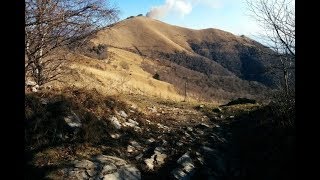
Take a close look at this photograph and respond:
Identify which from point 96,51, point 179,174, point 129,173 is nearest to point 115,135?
point 129,173

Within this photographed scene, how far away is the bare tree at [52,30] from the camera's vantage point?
12.6 m

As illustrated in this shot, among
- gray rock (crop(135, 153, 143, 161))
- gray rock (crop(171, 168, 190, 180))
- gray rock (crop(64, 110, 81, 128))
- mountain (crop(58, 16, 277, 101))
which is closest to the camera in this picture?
gray rock (crop(171, 168, 190, 180))

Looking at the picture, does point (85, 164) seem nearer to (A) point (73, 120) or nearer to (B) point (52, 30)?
(A) point (73, 120)

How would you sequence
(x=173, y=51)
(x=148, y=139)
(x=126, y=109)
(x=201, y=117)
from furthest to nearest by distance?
(x=173, y=51)
(x=201, y=117)
(x=126, y=109)
(x=148, y=139)

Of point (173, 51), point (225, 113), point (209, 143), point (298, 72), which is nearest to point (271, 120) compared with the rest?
point (209, 143)

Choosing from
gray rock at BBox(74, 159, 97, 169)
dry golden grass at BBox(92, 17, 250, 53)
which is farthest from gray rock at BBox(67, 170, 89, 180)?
dry golden grass at BBox(92, 17, 250, 53)

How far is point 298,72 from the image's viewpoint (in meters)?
2.67

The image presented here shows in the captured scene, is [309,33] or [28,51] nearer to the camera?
[309,33]

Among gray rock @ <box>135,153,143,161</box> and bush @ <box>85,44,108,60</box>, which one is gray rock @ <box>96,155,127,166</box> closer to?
gray rock @ <box>135,153,143,161</box>

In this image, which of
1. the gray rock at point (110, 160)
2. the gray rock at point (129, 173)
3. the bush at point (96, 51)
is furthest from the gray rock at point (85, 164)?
the bush at point (96, 51)

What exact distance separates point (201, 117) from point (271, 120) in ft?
9.85

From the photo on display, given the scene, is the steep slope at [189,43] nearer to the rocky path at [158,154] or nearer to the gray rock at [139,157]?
the rocky path at [158,154]

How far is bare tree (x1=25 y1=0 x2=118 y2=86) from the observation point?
496 inches
